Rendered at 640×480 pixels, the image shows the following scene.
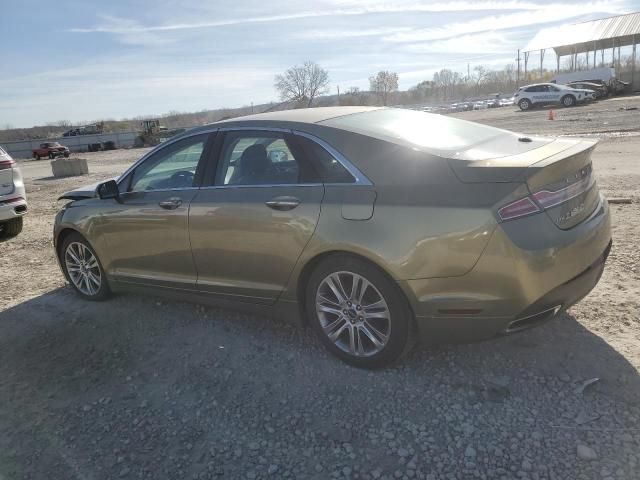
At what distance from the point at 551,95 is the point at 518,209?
39516 millimetres

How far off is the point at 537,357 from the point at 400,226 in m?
1.30

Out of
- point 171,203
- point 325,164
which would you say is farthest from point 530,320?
point 171,203

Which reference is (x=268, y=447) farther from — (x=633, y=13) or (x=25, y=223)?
(x=633, y=13)

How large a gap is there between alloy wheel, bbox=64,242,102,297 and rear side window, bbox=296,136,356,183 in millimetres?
2632

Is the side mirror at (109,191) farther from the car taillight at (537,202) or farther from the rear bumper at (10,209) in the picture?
the rear bumper at (10,209)

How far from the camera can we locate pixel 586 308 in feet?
13.0

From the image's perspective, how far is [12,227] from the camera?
8547 millimetres

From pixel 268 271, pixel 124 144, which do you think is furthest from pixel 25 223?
pixel 124 144

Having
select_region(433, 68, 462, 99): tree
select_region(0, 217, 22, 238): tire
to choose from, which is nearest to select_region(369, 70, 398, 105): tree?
select_region(433, 68, 462, 99): tree

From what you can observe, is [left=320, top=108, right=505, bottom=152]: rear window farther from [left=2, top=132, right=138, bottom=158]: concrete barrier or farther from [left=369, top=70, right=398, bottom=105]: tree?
[left=369, top=70, right=398, bottom=105]: tree

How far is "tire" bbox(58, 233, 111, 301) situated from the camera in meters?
5.00

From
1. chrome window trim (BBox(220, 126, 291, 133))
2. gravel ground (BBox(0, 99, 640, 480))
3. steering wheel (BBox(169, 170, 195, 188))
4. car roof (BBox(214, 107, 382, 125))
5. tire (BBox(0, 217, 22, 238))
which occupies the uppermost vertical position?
car roof (BBox(214, 107, 382, 125))

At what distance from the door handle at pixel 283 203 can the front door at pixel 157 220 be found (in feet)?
2.74

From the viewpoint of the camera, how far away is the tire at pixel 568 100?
36.4 metres
